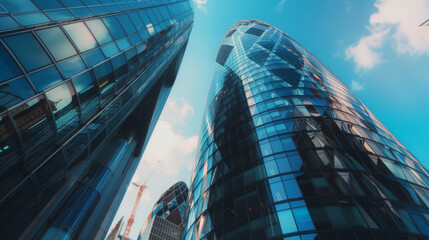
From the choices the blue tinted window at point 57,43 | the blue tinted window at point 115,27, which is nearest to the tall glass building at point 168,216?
the blue tinted window at point 115,27

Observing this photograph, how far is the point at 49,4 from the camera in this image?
10.5m

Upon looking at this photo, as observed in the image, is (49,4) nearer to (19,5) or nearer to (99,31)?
(19,5)

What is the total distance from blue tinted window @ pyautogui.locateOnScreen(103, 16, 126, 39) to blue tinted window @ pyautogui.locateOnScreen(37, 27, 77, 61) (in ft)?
16.2

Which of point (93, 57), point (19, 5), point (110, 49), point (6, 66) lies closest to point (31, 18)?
point (19, 5)

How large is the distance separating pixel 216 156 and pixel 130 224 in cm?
11845

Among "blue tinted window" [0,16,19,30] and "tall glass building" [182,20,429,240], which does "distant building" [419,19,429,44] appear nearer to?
"tall glass building" [182,20,429,240]

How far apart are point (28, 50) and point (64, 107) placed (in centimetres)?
325

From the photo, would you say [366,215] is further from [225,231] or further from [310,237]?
[225,231]

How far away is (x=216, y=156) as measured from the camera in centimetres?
2378

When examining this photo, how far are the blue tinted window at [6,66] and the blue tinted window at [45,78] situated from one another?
0.73 metres

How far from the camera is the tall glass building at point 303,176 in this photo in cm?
1258

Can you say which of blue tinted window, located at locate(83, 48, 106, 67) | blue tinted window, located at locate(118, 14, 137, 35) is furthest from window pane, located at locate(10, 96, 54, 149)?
blue tinted window, located at locate(118, 14, 137, 35)

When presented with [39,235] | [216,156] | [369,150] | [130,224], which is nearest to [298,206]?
[369,150]

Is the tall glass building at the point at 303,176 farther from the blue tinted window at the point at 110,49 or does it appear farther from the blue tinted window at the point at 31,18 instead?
the blue tinted window at the point at 31,18
